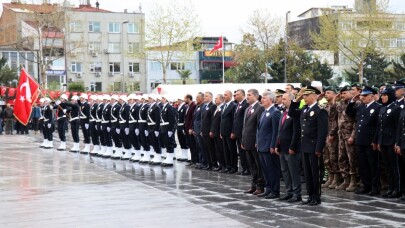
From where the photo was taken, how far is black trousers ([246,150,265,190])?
13086 mm

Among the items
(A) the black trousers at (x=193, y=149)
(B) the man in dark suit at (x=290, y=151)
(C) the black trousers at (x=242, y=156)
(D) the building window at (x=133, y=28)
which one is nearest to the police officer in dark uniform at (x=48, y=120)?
(A) the black trousers at (x=193, y=149)

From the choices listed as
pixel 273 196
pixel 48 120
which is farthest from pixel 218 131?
pixel 48 120

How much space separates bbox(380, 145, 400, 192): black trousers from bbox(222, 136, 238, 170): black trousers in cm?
513

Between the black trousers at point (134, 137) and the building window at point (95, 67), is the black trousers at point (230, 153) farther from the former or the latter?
the building window at point (95, 67)

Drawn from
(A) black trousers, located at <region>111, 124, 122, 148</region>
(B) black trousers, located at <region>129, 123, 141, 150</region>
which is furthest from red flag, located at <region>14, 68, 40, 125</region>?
(B) black trousers, located at <region>129, 123, 141, 150</region>

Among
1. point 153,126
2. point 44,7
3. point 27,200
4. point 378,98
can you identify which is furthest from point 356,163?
point 44,7

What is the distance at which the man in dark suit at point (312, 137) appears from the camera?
11570 mm

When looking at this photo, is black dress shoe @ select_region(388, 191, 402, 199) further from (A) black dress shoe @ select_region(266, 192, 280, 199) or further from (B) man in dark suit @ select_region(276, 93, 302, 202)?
(A) black dress shoe @ select_region(266, 192, 280, 199)

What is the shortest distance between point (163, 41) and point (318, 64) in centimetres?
1304

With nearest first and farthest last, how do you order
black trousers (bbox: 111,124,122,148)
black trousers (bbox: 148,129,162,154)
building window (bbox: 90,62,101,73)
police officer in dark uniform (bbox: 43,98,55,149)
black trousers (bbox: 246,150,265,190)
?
1. black trousers (bbox: 246,150,265,190)
2. black trousers (bbox: 148,129,162,154)
3. black trousers (bbox: 111,124,122,148)
4. police officer in dark uniform (bbox: 43,98,55,149)
5. building window (bbox: 90,62,101,73)

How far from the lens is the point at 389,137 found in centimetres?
1238

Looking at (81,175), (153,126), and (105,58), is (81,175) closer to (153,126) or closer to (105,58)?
(153,126)

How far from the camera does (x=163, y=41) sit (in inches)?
2261

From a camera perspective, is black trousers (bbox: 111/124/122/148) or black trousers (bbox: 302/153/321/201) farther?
black trousers (bbox: 111/124/122/148)
